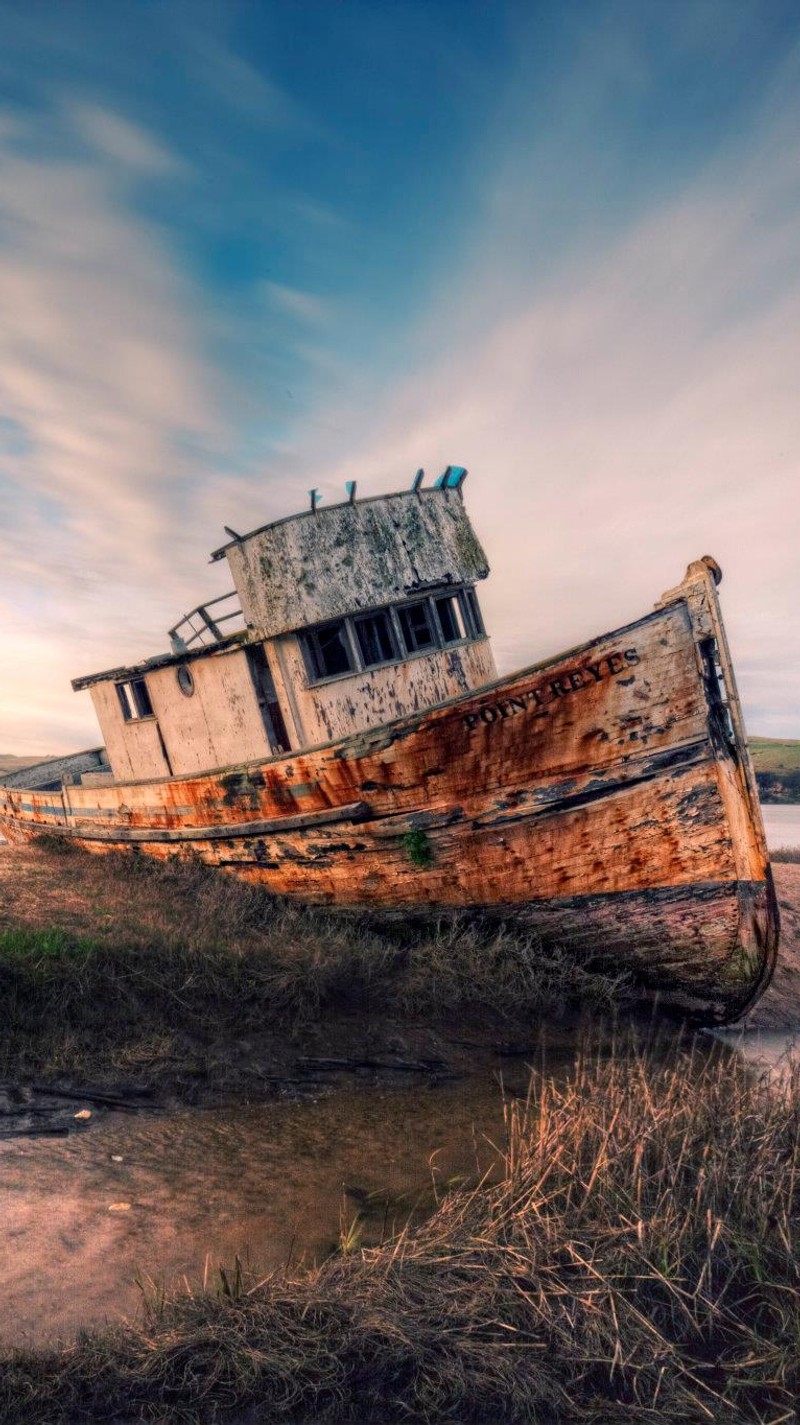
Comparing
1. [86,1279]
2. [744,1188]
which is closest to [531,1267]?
[744,1188]

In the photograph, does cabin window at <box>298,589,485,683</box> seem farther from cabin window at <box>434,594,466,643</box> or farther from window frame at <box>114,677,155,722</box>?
window frame at <box>114,677,155,722</box>

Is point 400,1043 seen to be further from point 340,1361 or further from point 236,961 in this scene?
point 340,1361

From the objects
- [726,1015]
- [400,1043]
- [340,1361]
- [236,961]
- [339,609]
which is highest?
[339,609]

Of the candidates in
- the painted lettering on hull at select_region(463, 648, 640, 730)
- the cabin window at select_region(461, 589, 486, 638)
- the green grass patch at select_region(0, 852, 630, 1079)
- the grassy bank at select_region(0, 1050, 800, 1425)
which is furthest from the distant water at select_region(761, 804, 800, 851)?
the grassy bank at select_region(0, 1050, 800, 1425)

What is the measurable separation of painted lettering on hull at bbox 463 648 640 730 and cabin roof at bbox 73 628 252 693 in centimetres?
339

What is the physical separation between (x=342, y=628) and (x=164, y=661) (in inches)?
103

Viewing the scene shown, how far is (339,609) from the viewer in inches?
317

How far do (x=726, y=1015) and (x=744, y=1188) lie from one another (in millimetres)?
3151

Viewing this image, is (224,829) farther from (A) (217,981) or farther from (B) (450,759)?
(B) (450,759)

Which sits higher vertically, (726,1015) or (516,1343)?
(516,1343)

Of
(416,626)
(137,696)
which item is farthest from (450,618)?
(137,696)

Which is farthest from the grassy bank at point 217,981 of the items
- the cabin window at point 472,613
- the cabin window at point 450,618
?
the cabin window at point 472,613

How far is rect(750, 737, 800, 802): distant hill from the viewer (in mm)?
19719

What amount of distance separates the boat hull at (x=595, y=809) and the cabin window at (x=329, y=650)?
135 cm
